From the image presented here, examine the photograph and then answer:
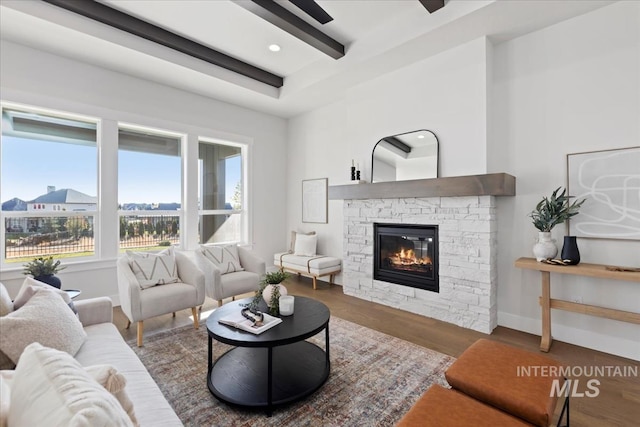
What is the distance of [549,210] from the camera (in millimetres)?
2824

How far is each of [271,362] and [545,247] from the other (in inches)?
107

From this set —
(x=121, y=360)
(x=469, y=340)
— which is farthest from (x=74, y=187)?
(x=469, y=340)

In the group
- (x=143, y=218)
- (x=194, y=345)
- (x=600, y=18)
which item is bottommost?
(x=194, y=345)

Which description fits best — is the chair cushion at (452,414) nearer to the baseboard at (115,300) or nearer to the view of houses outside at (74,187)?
the baseboard at (115,300)

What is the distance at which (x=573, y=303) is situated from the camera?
8.94 feet

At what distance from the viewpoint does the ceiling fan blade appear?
9.80 feet

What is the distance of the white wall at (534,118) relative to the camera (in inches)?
106

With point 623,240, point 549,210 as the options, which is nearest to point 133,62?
point 549,210

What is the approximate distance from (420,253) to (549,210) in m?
1.46

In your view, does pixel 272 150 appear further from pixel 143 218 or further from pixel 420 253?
pixel 420 253

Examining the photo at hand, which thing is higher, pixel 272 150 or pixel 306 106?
pixel 306 106

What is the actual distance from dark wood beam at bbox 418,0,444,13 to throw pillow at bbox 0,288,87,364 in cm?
374

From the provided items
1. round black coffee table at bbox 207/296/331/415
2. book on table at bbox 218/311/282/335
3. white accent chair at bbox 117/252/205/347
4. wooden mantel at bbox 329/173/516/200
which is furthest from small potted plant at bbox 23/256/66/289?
wooden mantel at bbox 329/173/516/200

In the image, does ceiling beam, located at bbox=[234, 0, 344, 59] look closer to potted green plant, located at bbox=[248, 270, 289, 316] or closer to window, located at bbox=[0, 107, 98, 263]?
potted green plant, located at bbox=[248, 270, 289, 316]
